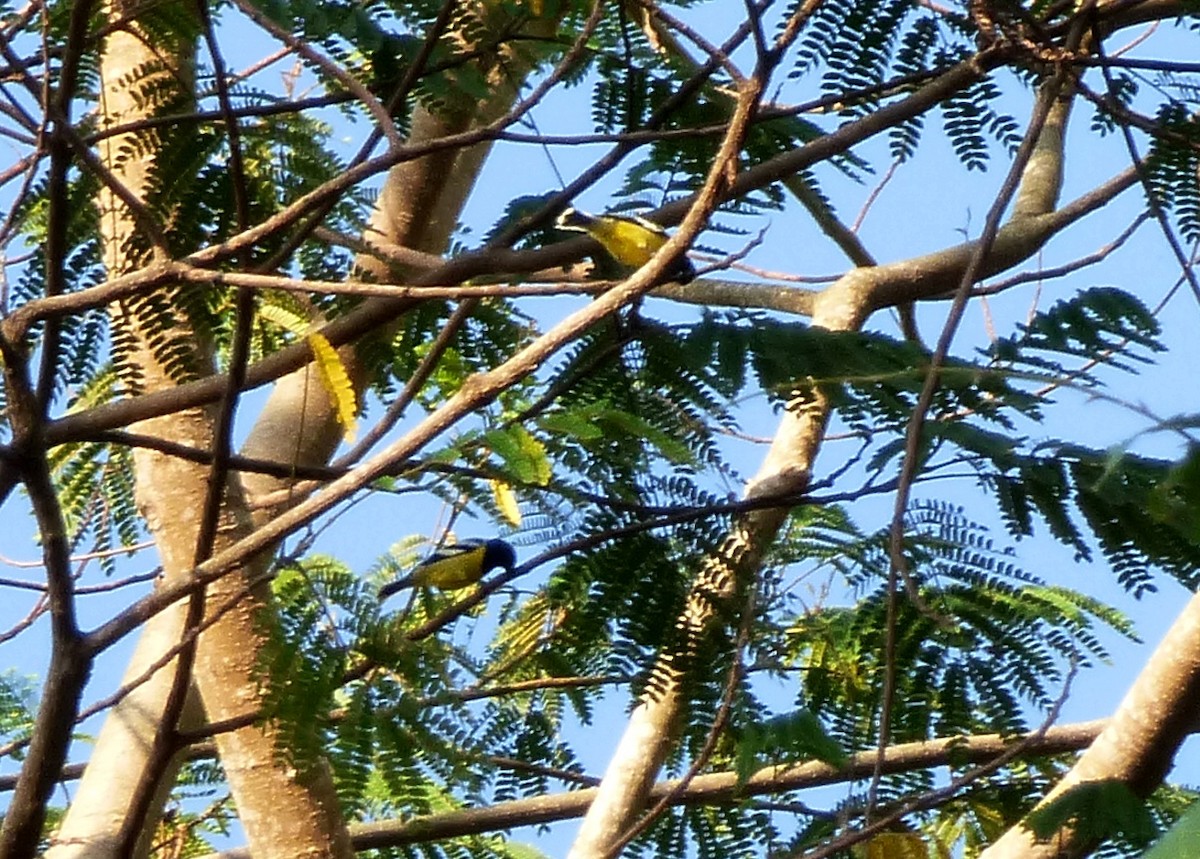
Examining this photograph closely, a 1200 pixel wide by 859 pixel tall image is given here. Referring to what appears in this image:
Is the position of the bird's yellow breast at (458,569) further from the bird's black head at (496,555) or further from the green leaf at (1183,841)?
the green leaf at (1183,841)

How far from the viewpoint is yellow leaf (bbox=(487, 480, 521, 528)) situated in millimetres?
2262

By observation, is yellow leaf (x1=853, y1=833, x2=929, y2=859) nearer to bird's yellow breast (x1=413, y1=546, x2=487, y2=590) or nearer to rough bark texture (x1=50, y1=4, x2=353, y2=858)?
rough bark texture (x1=50, y1=4, x2=353, y2=858)

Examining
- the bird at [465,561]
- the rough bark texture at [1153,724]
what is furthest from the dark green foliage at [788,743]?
the bird at [465,561]

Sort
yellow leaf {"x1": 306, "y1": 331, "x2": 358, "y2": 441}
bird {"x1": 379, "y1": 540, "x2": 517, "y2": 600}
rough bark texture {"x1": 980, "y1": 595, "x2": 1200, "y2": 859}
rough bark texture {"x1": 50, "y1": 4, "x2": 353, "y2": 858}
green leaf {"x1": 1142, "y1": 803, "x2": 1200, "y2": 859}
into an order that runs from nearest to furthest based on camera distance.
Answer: green leaf {"x1": 1142, "y1": 803, "x2": 1200, "y2": 859} → yellow leaf {"x1": 306, "y1": 331, "x2": 358, "y2": 441} → rough bark texture {"x1": 50, "y1": 4, "x2": 353, "y2": 858} → rough bark texture {"x1": 980, "y1": 595, "x2": 1200, "y2": 859} → bird {"x1": 379, "y1": 540, "x2": 517, "y2": 600}

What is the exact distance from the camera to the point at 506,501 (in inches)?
89.5

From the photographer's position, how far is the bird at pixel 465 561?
305 cm

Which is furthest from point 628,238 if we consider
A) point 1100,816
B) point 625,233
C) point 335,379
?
point 1100,816

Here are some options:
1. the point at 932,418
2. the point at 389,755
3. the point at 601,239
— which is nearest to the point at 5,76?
the point at 601,239

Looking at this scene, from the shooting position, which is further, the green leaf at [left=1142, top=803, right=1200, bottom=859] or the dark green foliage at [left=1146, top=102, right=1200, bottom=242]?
the dark green foliage at [left=1146, top=102, right=1200, bottom=242]

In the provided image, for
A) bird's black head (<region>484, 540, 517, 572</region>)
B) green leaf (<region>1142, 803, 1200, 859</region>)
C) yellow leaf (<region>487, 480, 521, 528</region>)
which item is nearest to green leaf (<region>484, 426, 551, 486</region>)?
yellow leaf (<region>487, 480, 521, 528</region>)

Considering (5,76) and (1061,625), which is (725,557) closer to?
(1061,625)

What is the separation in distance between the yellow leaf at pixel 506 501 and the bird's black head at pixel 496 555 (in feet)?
2.52

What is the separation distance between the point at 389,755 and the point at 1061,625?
1.26 metres

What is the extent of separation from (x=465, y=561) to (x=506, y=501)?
0.88 meters
